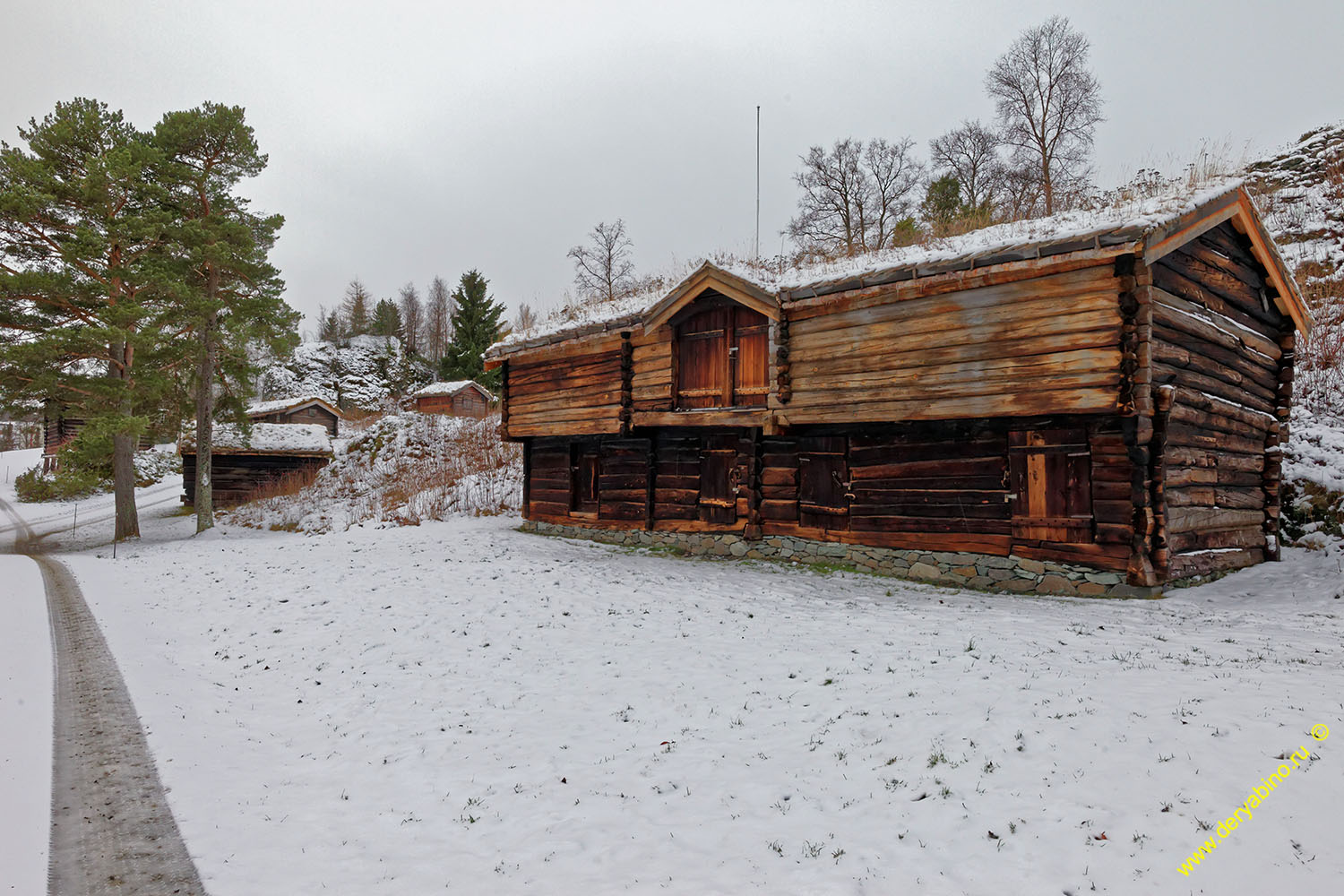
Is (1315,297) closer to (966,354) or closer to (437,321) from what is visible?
(966,354)

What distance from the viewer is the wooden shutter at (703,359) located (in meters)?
15.1

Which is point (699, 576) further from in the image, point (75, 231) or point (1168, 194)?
point (75, 231)

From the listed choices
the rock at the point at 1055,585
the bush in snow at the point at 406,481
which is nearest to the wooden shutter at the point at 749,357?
the rock at the point at 1055,585

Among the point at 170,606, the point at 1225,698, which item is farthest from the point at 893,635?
the point at 170,606

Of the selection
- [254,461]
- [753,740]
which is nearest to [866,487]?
[753,740]

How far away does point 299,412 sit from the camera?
44.7 metres

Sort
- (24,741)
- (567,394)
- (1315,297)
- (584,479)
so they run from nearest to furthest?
(24,741) → (567,394) → (1315,297) → (584,479)

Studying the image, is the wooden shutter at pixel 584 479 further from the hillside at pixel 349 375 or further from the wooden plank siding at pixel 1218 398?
the hillside at pixel 349 375

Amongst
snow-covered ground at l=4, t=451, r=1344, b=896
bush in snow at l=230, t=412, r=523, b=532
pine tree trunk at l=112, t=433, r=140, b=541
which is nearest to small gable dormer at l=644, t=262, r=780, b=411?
snow-covered ground at l=4, t=451, r=1344, b=896

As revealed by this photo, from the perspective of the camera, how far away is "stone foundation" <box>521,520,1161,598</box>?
10508mm

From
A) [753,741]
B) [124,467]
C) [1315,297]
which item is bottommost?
[753,741]

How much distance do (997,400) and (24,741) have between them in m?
12.3

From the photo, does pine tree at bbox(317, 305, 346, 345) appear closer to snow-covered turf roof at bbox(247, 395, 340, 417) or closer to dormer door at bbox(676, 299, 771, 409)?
snow-covered turf roof at bbox(247, 395, 340, 417)

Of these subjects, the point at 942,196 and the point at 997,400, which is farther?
the point at 942,196
